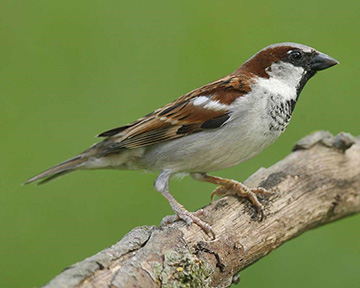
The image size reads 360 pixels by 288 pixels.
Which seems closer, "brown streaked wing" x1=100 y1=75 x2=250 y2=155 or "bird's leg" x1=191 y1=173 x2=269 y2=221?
"bird's leg" x1=191 y1=173 x2=269 y2=221

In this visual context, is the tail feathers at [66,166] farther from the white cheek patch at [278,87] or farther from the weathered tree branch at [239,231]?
the white cheek patch at [278,87]

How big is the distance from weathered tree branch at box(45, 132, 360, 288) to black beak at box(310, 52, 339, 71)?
448mm

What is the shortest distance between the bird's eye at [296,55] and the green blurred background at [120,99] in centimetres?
125

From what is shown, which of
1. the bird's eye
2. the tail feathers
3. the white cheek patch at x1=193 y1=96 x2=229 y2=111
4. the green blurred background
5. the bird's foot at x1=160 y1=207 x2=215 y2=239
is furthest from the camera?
the green blurred background

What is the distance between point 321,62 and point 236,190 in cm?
70

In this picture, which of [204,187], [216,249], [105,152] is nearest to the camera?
[216,249]

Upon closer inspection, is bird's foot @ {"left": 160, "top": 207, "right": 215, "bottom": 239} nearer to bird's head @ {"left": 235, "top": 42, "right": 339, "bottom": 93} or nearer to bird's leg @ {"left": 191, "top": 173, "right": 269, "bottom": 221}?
bird's leg @ {"left": 191, "top": 173, "right": 269, "bottom": 221}

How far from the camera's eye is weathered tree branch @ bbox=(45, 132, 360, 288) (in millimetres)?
1941

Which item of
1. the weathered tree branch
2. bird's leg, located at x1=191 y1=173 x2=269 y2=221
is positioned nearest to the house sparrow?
bird's leg, located at x1=191 y1=173 x2=269 y2=221

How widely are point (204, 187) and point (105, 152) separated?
3.88 feet

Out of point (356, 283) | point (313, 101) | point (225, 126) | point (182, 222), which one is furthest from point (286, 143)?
point (182, 222)

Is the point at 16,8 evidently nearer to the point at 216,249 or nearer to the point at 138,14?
the point at 138,14

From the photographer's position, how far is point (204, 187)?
12.9ft

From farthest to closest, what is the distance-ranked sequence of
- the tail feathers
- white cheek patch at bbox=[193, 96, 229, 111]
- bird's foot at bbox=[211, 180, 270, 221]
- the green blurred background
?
the green blurred background
the tail feathers
white cheek patch at bbox=[193, 96, 229, 111]
bird's foot at bbox=[211, 180, 270, 221]
